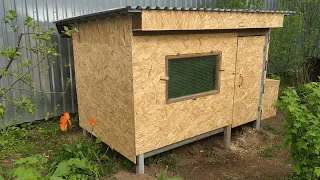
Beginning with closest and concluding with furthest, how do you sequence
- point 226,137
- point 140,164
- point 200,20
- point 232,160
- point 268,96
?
point 200,20, point 140,164, point 232,160, point 226,137, point 268,96

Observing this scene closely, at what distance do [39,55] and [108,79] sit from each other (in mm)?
2183

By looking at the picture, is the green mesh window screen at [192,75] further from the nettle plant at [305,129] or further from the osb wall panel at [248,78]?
the nettle plant at [305,129]

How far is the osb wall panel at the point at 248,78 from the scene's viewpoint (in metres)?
4.94

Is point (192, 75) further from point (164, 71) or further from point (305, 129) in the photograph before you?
point (305, 129)

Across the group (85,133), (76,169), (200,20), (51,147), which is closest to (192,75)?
(200,20)

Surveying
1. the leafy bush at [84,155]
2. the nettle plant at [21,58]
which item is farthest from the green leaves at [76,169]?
the nettle plant at [21,58]

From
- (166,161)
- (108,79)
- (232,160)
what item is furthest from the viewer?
(232,160)

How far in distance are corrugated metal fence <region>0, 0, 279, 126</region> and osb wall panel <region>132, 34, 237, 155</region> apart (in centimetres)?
241

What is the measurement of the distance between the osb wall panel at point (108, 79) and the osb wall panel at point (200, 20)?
32 cm

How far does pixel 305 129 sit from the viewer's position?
10.6 feet

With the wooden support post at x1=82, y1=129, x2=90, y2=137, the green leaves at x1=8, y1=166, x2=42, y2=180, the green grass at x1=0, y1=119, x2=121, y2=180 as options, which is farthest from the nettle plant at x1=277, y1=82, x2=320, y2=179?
the wooden support post at x1=82, y1=129, x2=90, y2=137

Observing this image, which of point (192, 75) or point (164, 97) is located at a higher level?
point (192, 75)

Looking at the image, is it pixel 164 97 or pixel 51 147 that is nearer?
pixel 164 97

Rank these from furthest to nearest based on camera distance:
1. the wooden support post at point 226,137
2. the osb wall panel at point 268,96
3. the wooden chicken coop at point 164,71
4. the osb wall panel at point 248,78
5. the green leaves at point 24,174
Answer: the osb wall panel at point 268,96 < the wooden support post at point 226,137 < the osb wall panel at point 248,78 < the wooden chicken coop at point 164,71 < the green leaves at point 24,174
